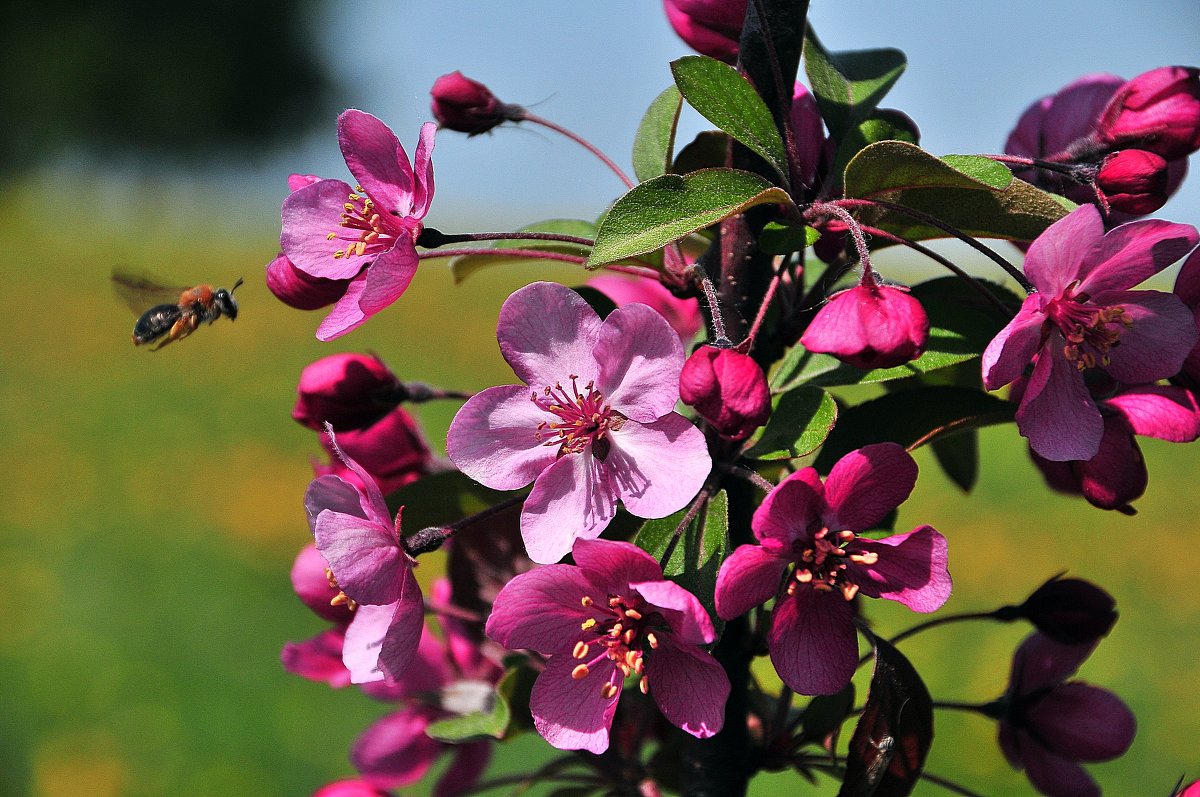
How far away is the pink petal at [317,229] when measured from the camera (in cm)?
85

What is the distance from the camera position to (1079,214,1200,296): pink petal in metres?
0.69

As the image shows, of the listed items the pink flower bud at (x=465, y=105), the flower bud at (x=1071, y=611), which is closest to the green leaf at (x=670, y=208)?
the pink flower bud at (x=465, y=105)

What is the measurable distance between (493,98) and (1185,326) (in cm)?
67

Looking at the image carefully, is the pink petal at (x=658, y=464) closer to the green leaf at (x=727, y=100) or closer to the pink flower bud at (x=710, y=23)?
the green leaf at (x=727, y=100)

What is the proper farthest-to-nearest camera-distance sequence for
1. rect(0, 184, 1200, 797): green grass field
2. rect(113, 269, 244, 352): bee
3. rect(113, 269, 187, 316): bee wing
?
rect(0, 184, 1200, 797): green grass field → rect(113, 269, 187, 316): bee wing → rect(113, 269, 244, 352): bee

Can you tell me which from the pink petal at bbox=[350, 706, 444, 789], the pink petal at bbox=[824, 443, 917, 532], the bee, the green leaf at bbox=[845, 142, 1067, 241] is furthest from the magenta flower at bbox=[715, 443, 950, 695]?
the bee

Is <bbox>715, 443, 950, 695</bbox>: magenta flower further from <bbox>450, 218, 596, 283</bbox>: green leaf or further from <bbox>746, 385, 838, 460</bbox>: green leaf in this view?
<bbox>450, 218, 596, 283</bbox>: green leaf

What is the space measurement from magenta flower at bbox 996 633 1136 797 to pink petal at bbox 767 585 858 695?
1.30ft

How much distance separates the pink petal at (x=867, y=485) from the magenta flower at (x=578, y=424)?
90 millimetres

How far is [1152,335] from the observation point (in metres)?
0.76

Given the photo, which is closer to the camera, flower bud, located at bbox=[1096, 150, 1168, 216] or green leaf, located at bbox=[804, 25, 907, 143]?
flower bud, located at bbox=[1096, 150, 1168, 216]

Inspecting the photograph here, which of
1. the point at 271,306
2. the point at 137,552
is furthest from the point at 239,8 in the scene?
the point at 137,552

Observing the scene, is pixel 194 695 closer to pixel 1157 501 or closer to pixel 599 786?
pixel 599 786

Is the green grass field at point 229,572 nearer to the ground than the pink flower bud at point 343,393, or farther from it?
nearer to the ground
